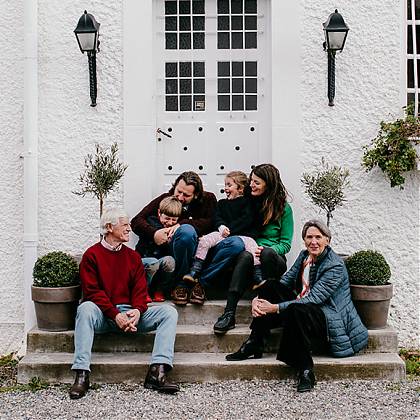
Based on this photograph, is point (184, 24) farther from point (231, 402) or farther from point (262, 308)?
point (231, 402)

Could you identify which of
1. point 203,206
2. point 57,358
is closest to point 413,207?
point 203,206

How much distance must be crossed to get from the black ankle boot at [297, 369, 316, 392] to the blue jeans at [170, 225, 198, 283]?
140cm

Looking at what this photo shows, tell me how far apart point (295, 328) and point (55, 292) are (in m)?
1.92

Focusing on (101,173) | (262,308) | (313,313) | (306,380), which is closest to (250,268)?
(262,308)

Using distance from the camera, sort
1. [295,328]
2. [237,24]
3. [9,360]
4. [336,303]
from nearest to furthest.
Answer: [295,328]
[336,303]
[9,360]
[237,24]

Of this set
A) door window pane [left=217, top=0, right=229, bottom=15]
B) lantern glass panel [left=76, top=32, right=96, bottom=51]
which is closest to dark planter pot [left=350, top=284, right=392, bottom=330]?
door window pane [left=217, top=0, right=229, bottom=15]

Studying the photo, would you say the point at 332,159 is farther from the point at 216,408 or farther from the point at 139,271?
the point at 216,408

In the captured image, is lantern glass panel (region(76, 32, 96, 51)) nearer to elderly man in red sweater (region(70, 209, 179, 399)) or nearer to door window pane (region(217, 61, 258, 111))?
door window pane (region(217, 61, 258, 111))

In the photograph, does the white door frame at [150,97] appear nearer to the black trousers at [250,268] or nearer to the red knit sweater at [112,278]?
the black trousers at [250,268]

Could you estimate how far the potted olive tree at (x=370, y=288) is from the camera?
6.21 metres

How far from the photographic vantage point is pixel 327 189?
21.3 ft

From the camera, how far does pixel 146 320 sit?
19.5 feet

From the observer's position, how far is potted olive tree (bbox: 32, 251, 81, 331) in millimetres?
6184

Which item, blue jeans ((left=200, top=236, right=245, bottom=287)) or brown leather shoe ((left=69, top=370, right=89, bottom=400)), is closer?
brown leather shoe ((left=69, top=370, right=89, bottom=400))
